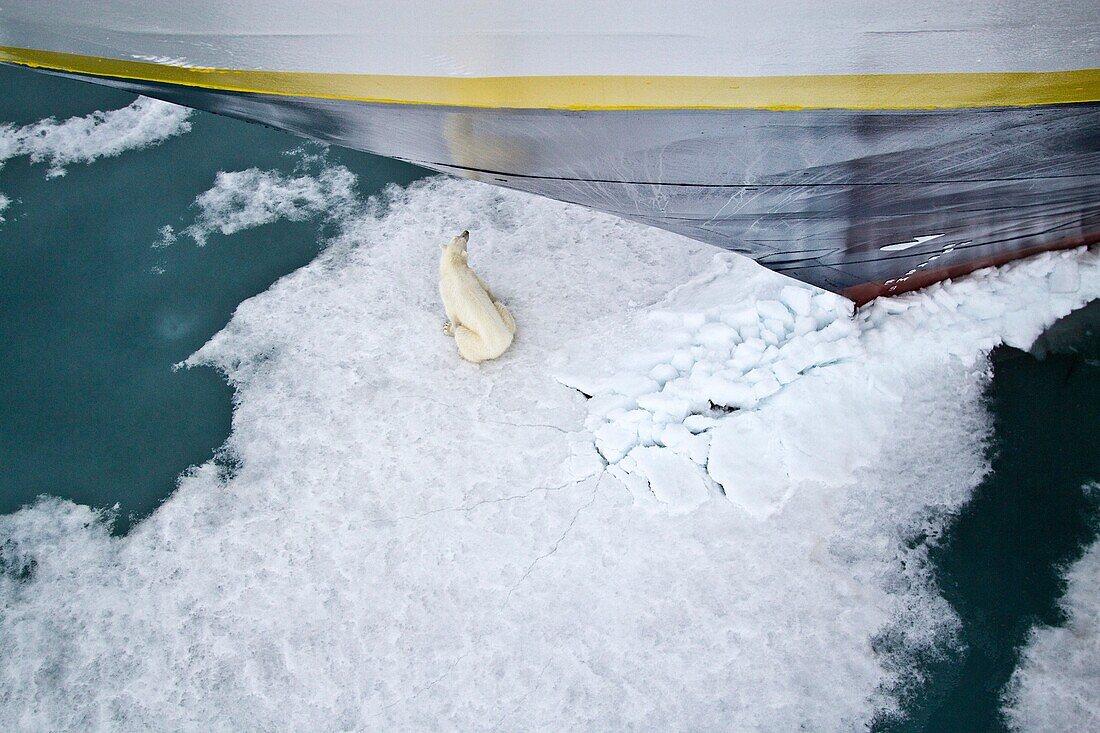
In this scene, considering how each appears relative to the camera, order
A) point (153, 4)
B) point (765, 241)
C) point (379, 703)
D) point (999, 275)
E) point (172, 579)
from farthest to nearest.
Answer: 1. point (999, 275)
2. point (765, 241)
3. point (172, 579)
4. point (379, 703)
5. point (153, 4)

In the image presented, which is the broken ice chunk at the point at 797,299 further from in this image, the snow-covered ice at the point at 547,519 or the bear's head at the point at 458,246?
the bear's head at the point at 458,246

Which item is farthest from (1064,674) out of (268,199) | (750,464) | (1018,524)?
(268,199)

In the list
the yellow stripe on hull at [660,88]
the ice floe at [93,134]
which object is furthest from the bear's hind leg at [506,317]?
the ice floe at [93,134]

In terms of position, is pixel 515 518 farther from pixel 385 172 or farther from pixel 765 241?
pixel 385 172

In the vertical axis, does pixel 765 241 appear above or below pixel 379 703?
above

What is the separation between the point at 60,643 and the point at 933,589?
217 centimetres

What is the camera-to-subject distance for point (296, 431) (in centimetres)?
226

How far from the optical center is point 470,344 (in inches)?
89.7

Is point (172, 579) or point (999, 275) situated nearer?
point (172, 579)

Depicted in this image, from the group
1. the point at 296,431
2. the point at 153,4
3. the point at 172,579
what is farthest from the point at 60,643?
the point at 153,4

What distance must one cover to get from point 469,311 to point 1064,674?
1711 millimetres

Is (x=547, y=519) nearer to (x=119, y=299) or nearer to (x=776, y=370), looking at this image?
(x=776, y=370)

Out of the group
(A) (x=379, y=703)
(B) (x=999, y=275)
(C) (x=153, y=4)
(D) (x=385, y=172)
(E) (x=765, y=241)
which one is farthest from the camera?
(D) (x=385, y=172)

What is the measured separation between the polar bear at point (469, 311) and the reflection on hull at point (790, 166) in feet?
0.79
